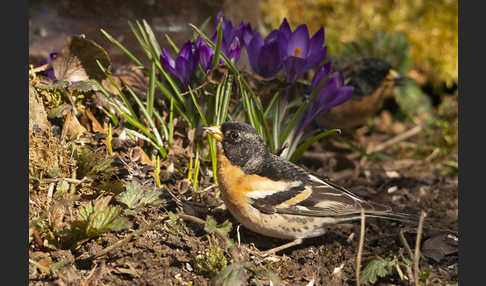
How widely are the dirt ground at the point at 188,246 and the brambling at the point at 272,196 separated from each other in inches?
8.2

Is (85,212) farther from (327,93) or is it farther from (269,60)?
(327,93)

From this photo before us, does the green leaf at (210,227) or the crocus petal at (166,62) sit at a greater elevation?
the crocus petal at (166,62)

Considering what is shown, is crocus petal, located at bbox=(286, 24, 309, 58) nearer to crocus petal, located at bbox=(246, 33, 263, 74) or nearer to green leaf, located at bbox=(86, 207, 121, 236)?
crocus petal, located at bbox=(246, 33, 263, 74)

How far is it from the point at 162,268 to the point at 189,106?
51.9 inches

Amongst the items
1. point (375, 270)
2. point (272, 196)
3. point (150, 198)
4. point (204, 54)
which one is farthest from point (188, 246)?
point (204, 54)

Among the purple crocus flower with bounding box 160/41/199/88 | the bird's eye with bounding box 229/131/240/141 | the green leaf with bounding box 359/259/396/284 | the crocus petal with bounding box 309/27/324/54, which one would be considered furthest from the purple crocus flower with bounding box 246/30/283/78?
the green leaf with bounding box 359/259/396/284

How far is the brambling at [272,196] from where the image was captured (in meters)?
2.78

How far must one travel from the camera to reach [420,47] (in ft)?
20.0

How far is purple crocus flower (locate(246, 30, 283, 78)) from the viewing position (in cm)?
321

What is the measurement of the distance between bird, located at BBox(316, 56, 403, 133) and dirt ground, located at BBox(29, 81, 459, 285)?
129 cm

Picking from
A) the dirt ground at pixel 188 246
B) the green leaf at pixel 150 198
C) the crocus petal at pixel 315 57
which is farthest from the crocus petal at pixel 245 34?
the green leaf at pixel 150 198

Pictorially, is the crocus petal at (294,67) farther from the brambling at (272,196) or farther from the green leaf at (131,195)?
the green leaf at (131,195)

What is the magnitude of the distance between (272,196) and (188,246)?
23.0 inches

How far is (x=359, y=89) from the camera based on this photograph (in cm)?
497
